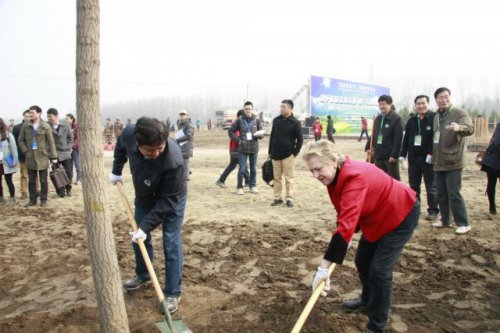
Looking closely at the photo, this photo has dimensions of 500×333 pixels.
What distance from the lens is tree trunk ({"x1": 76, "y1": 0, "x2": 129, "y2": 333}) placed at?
2.37 metres

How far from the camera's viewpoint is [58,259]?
187 inches

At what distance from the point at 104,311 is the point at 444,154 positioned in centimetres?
447

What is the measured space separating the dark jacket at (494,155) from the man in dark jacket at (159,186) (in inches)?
188

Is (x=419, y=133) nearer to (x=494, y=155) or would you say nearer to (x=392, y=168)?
(x=392, y=168)

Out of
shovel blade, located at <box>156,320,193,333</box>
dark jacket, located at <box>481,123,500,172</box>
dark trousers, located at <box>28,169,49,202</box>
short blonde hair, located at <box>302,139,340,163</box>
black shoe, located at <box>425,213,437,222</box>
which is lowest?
shovel blade, located at <box>156,320,193,333</box>

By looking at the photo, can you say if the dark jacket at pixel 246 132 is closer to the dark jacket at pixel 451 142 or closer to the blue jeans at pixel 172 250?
the dark jacket at pixel 451 142

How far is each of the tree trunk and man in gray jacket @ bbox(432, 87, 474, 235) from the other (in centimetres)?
432

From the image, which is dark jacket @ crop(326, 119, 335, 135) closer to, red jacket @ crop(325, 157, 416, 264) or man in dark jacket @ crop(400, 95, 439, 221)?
man in dark jacket @ crop(400, 95, 439, 221)

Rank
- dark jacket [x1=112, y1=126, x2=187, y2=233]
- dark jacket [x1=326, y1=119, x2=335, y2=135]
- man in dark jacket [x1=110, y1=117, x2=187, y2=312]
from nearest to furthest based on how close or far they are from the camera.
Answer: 1. man in dark jacket [x1=110, y1=117, x2=187, y2=312]
2. dark jacket [x1=112, y1=126, x2=187, y2=233]
3. dark jacket [x1=326, y1=119, x2=335, y2=135]

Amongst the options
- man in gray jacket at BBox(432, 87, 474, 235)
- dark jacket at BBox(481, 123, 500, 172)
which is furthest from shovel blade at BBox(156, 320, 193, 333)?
dark jacket at BBox(481, 123, 500, 172)

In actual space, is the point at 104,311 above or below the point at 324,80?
below

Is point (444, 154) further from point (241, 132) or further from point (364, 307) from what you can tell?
point (241, 132)

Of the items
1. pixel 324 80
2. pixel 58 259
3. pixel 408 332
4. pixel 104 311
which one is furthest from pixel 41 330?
pixel 324 80

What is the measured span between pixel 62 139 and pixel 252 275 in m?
6.14
